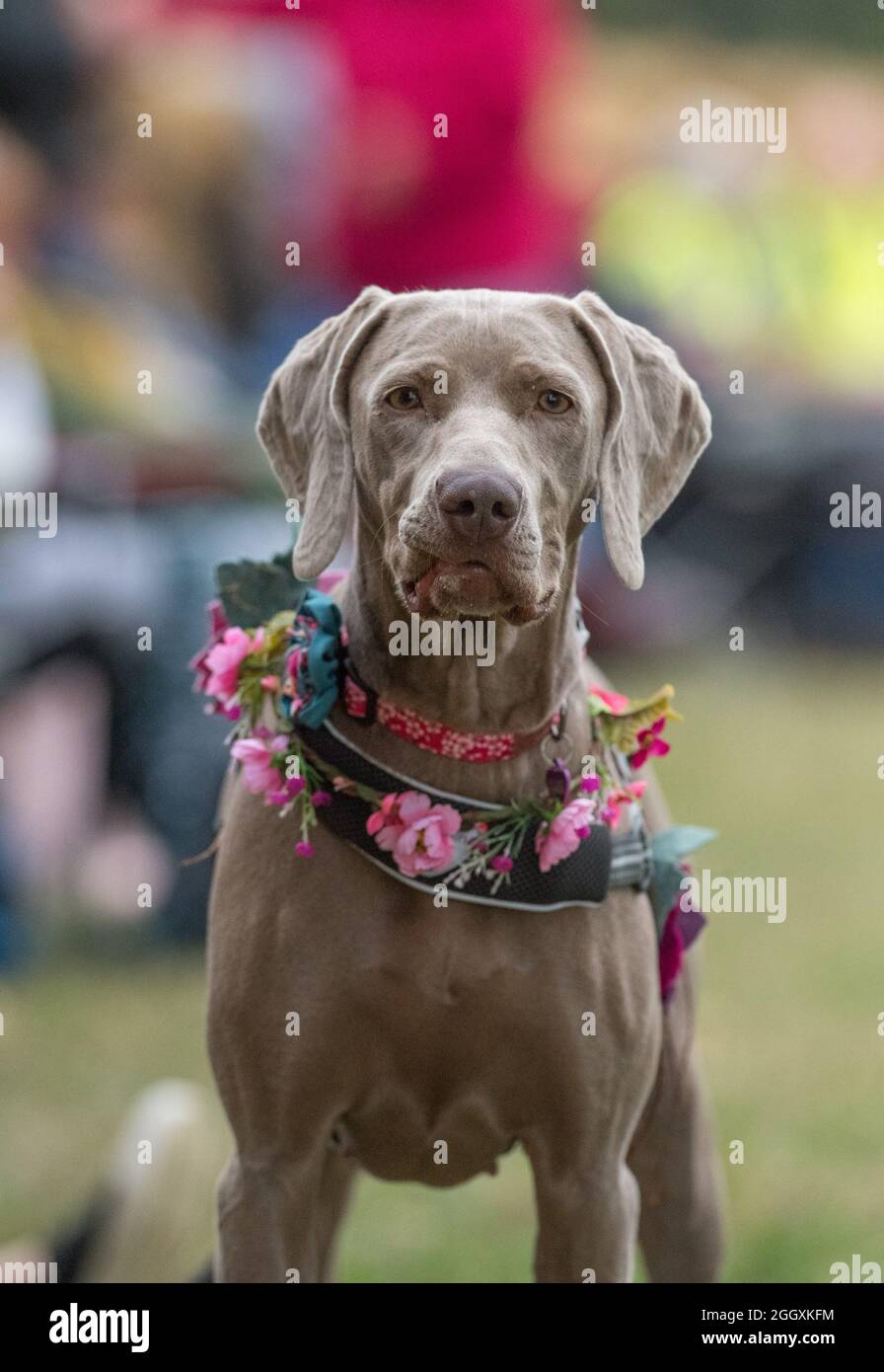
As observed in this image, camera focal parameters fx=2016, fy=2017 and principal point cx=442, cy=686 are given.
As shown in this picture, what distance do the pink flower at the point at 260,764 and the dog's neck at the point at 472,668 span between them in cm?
18

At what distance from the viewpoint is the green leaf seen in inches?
135

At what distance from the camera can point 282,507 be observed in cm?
795

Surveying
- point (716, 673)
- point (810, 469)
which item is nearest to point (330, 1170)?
point (716, 673)

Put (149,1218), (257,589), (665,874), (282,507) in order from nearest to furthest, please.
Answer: (665,874) → (257,589) → (149,1218) → (282,507)

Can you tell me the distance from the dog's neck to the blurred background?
1.39 metres

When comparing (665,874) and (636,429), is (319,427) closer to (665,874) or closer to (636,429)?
(636,429)

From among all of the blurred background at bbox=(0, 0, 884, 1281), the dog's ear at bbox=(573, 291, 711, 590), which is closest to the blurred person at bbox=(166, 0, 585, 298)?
the blurred background at bbox=(0, 0, 884, 1281)

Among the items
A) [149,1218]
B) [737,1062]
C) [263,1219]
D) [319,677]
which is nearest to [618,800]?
[319,677]

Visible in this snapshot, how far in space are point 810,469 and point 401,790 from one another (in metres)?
10.8

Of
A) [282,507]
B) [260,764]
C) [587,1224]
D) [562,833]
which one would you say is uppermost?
[282,507]

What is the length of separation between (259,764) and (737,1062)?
3200 millimetres
